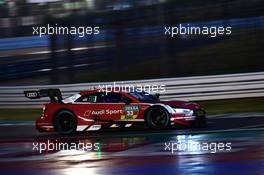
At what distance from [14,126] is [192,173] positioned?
33.1ft

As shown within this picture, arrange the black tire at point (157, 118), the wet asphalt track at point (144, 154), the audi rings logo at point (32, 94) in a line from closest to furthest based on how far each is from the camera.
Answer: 1. the wet asphalt track at point (144, 154)
2. the black tire at point (157, 118)
3. the audi rings logo at point (32, 94)

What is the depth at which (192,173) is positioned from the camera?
8.55 m

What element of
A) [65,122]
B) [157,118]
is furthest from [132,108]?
[65,122]

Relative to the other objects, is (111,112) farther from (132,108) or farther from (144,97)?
(144,97)

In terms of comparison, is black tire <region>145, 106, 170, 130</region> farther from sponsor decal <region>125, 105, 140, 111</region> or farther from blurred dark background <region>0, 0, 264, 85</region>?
blurred dark background <region>0, 0, 264, 85</region>

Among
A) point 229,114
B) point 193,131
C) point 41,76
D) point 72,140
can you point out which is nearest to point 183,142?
point 193,131

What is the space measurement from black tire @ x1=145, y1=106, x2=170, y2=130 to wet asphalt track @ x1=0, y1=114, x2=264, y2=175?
→ 26 centimetres

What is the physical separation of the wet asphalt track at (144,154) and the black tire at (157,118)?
0.26m

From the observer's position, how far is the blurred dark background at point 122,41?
25234mm

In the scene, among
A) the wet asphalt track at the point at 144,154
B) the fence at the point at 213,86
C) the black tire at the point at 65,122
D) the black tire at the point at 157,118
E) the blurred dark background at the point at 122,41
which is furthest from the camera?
the blurred dark background at the point at 122,41

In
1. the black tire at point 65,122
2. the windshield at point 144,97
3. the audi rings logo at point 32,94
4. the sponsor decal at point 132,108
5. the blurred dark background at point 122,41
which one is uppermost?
the blurred dark background at point 122,41

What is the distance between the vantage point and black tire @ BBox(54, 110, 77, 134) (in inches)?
594

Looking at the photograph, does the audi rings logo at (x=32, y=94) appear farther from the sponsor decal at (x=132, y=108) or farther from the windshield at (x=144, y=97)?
the windshield at (x=144, y=97)

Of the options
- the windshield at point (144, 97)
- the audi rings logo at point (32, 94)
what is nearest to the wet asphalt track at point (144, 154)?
the windshield at point (144, 97)
